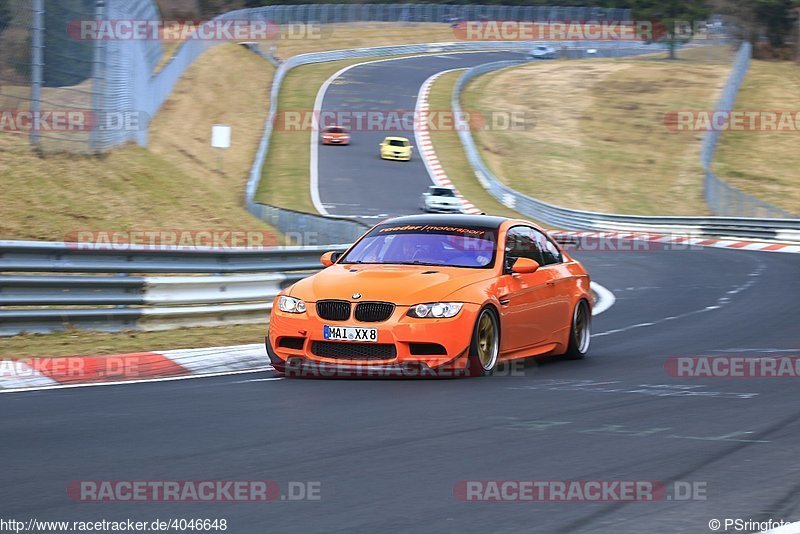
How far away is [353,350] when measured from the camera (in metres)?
9.89

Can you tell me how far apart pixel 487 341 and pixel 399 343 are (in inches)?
37.4

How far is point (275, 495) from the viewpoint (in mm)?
5660

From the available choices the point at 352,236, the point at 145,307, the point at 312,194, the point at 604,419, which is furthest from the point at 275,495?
the point at 312,194

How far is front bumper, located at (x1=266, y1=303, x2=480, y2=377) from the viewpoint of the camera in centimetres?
978

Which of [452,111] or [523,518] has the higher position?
[523,518]

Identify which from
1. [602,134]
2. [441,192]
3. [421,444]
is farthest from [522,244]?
[602,134]

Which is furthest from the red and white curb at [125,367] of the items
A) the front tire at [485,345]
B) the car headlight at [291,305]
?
the front tire at [485,345]

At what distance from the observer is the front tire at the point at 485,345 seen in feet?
32.9

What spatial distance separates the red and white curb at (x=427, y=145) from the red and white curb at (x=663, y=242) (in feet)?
14.7

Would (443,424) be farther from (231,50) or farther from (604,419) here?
(231,50)

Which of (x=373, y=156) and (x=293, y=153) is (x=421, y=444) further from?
(x=373, y=156)

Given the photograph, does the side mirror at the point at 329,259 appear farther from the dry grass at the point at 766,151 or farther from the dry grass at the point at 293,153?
the dry grass at the point at 766,151

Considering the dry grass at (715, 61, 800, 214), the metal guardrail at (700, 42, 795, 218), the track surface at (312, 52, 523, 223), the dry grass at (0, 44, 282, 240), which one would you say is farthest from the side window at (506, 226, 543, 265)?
the dry grass at (715, 61, 800, 214)

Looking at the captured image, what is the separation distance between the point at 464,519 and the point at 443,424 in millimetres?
2498
